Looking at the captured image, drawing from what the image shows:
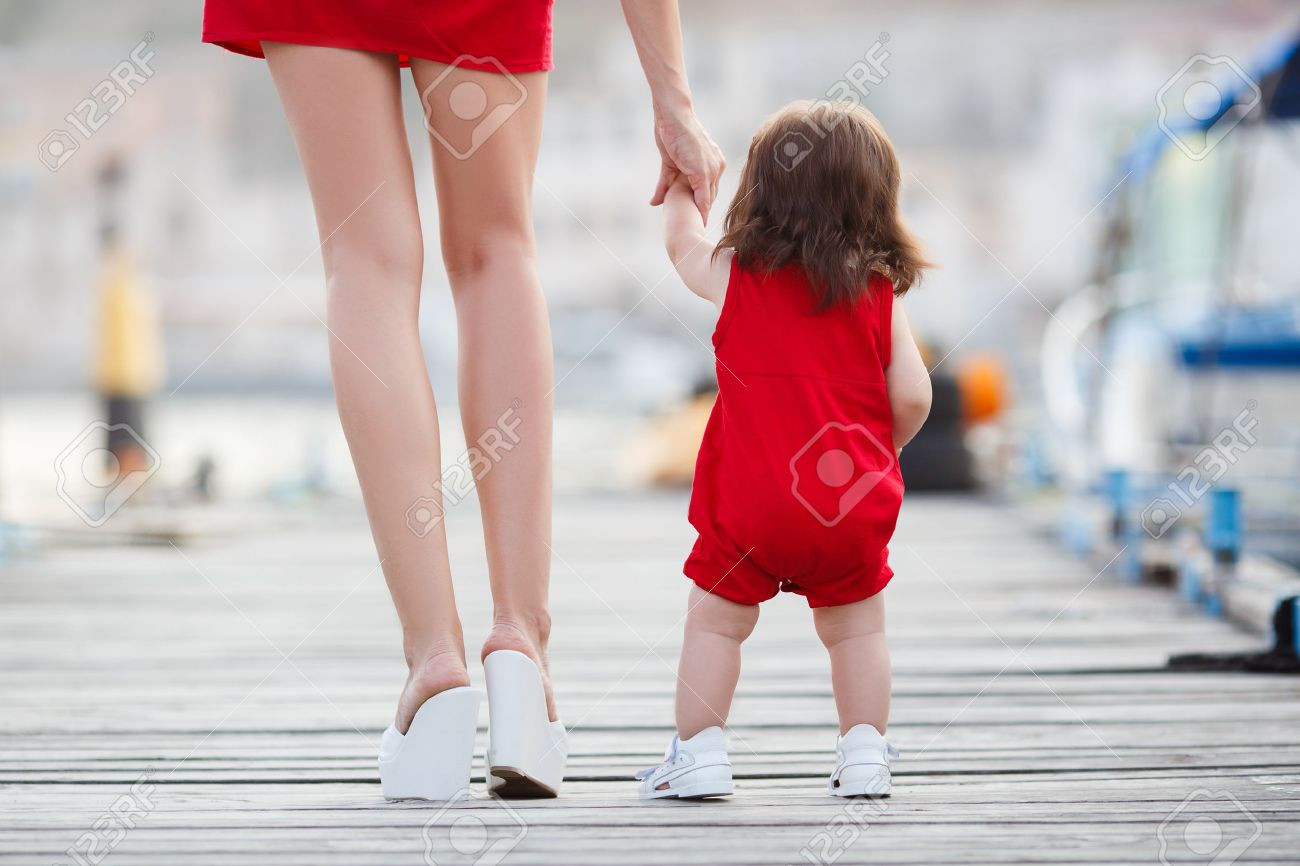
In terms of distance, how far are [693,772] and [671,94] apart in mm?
643

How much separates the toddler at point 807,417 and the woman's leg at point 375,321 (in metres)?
0.24

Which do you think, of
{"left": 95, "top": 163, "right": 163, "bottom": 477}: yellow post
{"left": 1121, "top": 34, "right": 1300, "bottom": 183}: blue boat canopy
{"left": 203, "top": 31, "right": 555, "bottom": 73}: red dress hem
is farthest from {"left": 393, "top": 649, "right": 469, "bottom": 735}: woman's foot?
{"left": 95, "top": 163, "right": 163, "bottom": 477}: yellow post

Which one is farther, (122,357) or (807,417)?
(122,357)

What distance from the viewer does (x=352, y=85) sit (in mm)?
1182

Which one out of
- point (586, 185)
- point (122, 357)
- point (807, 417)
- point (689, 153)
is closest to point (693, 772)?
point (807, 417)

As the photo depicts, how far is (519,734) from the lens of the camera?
3.73 feet

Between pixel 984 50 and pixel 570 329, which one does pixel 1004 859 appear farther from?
pixel 984 50

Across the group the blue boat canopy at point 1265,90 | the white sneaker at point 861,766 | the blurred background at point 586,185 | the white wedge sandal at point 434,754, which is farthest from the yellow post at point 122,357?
the blurred background at point 586,185

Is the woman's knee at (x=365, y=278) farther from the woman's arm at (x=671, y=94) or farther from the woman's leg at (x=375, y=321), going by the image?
the woman's arm at (x=671, y=94)

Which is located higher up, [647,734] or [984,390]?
[984,390]

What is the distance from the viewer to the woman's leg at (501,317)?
1.22 m

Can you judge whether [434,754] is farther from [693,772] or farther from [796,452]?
[796,452]

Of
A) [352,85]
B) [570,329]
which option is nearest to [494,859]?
[352,85]

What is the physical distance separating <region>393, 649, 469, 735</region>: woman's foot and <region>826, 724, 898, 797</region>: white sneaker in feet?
1.11
